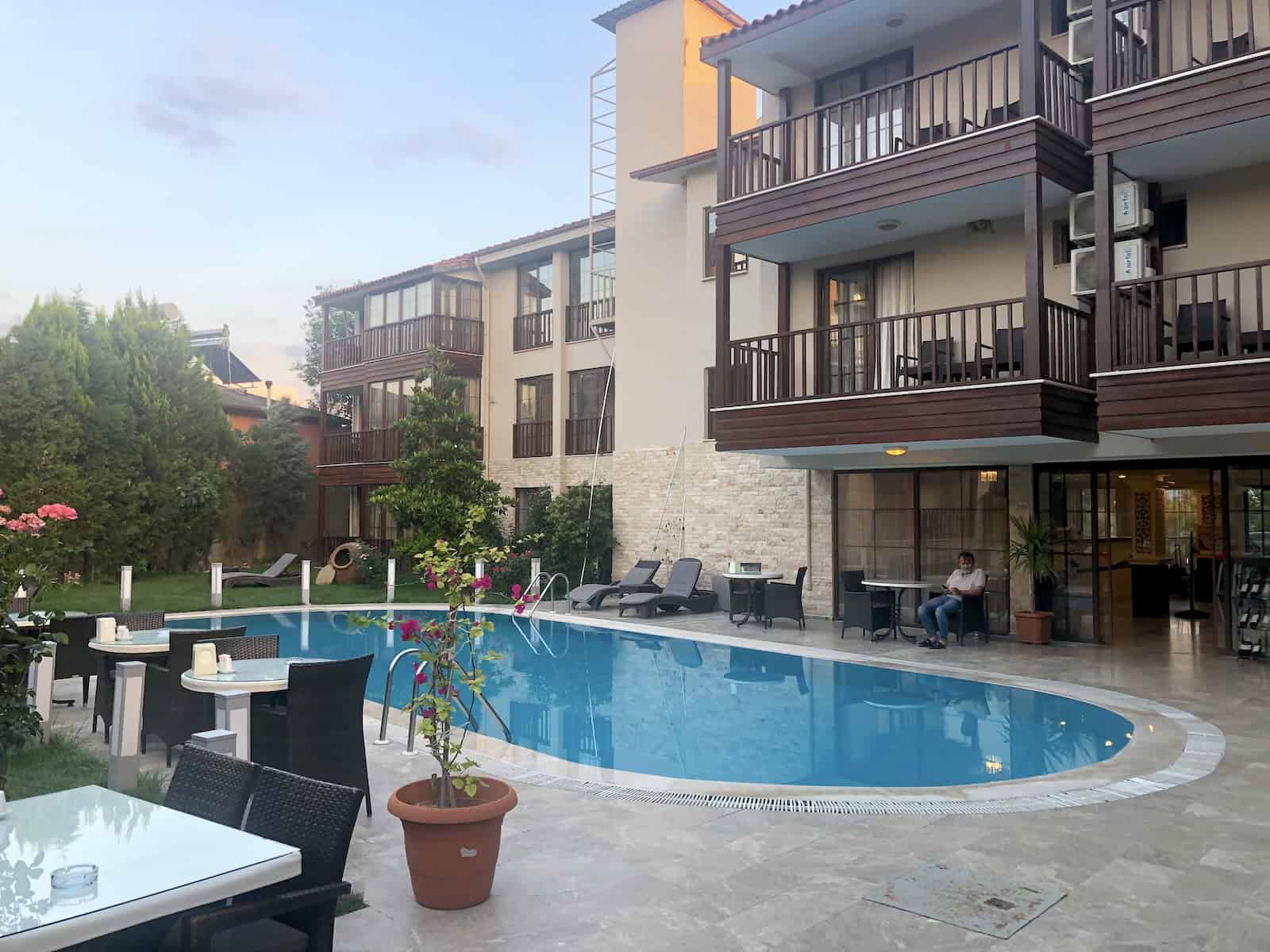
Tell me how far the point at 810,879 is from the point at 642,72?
58.1ft

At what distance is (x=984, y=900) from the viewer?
4.14m

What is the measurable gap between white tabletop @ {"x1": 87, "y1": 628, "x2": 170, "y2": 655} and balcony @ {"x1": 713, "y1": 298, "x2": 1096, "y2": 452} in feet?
25.6

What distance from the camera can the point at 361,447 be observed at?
79.7ft

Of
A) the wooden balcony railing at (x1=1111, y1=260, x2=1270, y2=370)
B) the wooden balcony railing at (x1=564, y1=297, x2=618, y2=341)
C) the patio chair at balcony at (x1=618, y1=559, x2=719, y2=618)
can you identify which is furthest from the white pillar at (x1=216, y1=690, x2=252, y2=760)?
the wooden balcony railing at (x1=564, y1=297, x2=618, y2=341)

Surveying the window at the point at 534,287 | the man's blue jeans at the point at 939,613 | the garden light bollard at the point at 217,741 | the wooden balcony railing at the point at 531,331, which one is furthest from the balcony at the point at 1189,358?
the window at the point at 534,287

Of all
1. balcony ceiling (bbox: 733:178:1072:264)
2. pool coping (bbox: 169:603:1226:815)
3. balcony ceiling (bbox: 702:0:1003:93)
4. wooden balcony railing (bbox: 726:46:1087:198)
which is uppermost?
balcony ceiling (bbox: 702:0:1003:93)

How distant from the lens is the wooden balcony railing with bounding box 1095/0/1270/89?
9.98m

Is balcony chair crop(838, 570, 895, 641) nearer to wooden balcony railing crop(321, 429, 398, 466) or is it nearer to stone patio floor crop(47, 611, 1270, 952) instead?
stone patio floor crop(47, 611, 1270, 952)

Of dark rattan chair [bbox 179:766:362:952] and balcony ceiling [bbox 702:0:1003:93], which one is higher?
balcony ceiling [bbox 702:0:1003:93]

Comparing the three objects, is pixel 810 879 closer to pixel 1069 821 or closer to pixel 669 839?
pixel 669 839

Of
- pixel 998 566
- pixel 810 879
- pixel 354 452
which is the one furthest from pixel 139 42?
pixel 810 879

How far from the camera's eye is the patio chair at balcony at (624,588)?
1667 centimetres

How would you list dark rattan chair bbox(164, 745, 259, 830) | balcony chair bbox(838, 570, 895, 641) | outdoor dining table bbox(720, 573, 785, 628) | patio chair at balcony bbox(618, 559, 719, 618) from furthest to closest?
patio chair at balcony bbox(618, 559, 719, 618) → outdoor dining table bbox(720, 573, 785, 628) → balcony chair bbox(838, 570, 895, 641) → dark rattan chair bbox(164, 745, 259, 830)

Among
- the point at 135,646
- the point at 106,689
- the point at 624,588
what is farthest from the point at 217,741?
the point at 624,588
